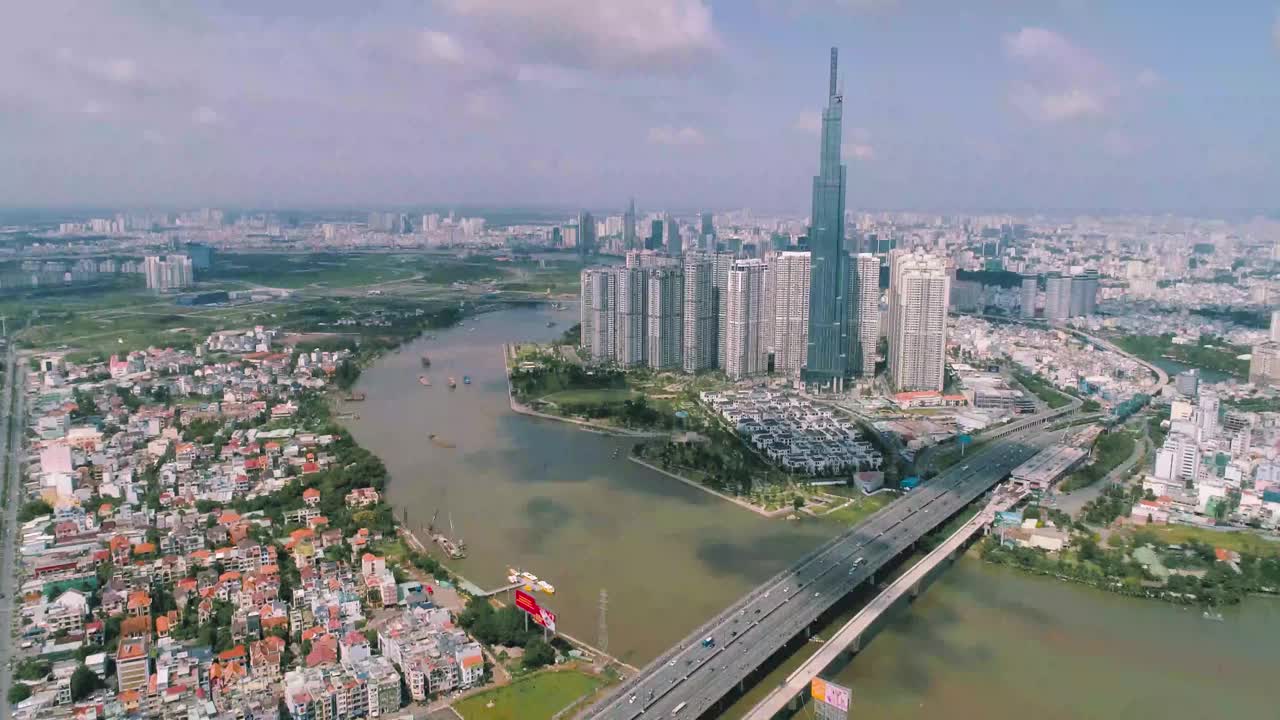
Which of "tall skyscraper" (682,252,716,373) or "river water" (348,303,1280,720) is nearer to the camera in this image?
"river water" (348,303,1280,720)

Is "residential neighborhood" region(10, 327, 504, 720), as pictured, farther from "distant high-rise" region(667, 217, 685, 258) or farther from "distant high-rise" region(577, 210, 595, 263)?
"distant high-rise" region(577, 210, 595, 263)

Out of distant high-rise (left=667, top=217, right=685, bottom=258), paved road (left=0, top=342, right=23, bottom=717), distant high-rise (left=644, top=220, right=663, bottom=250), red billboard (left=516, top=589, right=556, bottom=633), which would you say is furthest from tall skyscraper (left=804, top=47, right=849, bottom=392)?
distant high-rise (left=644, top=220, right=663, bottom=250)

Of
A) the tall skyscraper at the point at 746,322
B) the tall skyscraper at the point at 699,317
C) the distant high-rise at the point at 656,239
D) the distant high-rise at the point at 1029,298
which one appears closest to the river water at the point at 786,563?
the tall skyscraper at the point at 746,322

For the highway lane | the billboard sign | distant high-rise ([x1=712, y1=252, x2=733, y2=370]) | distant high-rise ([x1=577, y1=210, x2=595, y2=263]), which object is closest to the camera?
the billboard sign

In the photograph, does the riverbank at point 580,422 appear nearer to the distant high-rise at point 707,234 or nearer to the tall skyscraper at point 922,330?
the tall skyscraper at point 922,330

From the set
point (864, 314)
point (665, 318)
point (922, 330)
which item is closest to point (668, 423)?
point (665, 318)

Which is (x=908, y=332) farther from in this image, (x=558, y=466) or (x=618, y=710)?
(x=618, y=710)

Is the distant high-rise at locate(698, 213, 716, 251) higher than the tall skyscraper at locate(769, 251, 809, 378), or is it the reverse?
the distant high-rise at locate(698, 213, 716, 251)
